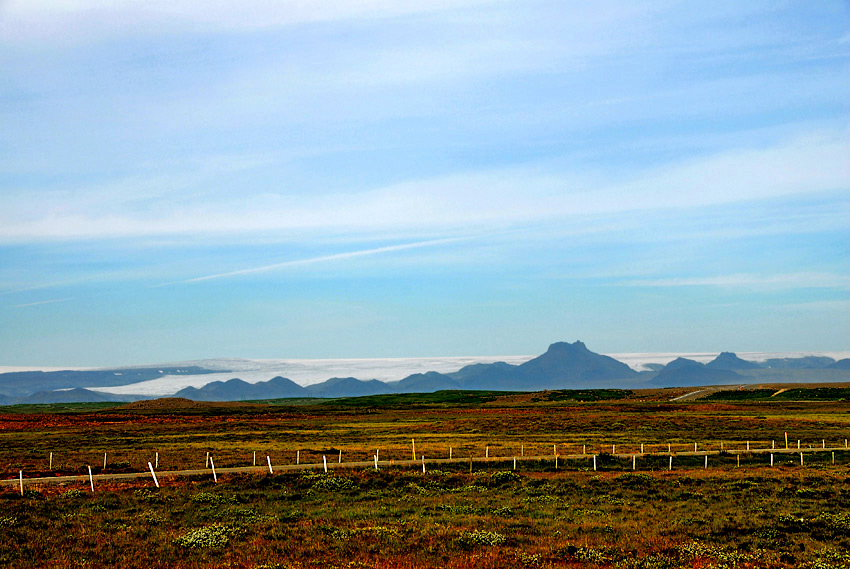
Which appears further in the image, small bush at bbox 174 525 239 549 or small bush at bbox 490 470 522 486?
small bush at bbox 490 470 522 486

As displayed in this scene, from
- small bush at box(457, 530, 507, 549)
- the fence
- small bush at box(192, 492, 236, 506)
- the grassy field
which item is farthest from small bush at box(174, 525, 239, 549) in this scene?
the fence

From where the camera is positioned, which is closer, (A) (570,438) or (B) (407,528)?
(B) (407,528)

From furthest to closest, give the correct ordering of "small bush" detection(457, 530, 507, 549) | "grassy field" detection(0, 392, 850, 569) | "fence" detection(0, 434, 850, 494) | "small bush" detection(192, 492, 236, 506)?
"fence" detection(0, 434, 850, 494)
"small bush" detection(192, 492, 236, 506)
"small bush" detection(457, 530, 507, 549)
"grassy field" detection(0, 392, 850, 569)

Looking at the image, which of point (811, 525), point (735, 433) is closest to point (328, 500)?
point (811, 525)

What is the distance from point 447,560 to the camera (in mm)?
21734

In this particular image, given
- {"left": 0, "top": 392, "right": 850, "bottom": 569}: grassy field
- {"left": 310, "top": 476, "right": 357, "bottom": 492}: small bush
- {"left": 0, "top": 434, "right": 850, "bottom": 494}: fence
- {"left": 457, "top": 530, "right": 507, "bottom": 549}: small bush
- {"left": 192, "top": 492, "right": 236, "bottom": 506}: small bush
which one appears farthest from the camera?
{"left": 0, "top": 434, "right": 850, "bottom": 494}: fence

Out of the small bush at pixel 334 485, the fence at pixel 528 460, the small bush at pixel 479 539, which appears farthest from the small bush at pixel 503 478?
the small bush at pixel 479 539

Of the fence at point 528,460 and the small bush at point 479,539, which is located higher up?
the small bush at point 479,539

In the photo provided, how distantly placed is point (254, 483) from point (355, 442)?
3478cm

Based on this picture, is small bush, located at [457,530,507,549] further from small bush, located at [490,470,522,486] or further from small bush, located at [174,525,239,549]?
small bush, located at [490,470,522,486]

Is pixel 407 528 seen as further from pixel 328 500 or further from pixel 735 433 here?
pixel 735 433

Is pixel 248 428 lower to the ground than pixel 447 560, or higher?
lower

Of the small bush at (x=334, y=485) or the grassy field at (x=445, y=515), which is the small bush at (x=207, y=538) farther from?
the small bush at (x=334, y=485)

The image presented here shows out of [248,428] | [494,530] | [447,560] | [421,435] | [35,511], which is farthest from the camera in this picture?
[248,428]
